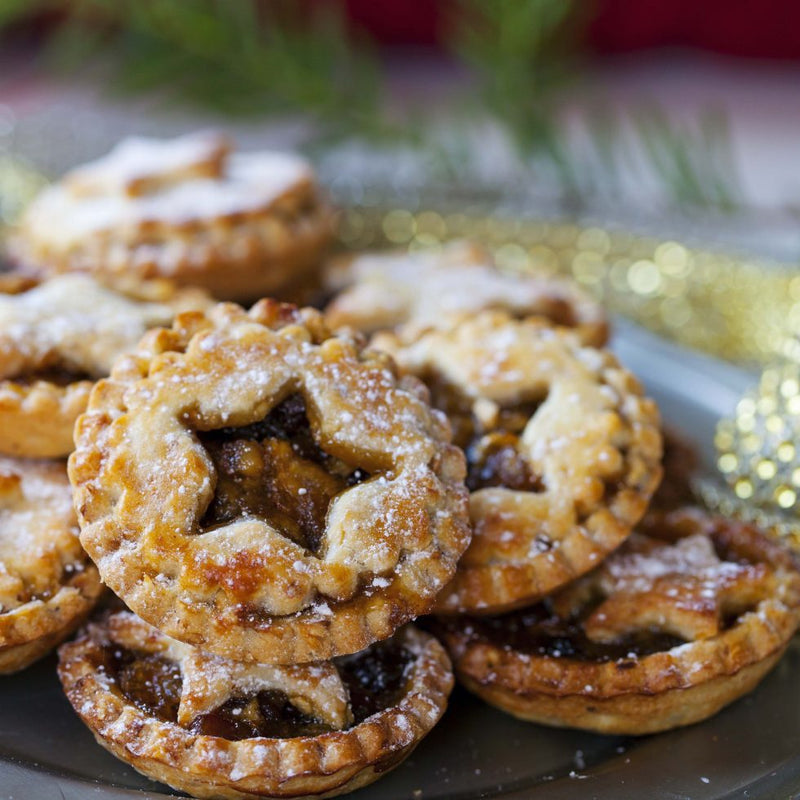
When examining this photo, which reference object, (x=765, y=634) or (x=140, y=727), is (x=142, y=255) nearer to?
(x=140, y=727)

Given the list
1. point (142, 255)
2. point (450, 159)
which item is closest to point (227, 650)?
point (142, 255)

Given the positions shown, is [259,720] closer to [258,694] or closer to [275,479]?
[258,694]

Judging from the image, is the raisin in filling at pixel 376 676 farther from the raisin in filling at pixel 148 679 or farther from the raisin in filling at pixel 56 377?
the raisin in filling at pixel 56 377

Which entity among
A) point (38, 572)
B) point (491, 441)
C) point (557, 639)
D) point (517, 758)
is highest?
point (491, 441)

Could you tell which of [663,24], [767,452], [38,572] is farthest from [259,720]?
[663,24]

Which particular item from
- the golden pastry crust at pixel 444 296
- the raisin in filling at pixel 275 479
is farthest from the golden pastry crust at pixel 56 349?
the golden pastry crust at pixel 444 296

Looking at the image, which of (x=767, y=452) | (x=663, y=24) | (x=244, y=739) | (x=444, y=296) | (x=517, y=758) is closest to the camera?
(x=244, y=739)
